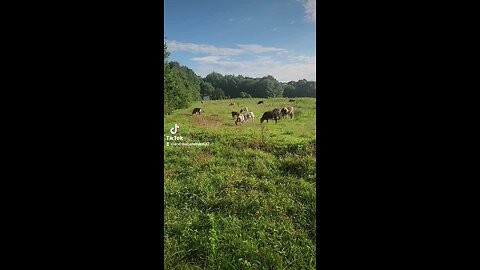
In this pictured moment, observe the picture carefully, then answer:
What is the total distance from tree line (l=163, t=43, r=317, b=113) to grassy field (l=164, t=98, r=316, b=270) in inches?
2.0

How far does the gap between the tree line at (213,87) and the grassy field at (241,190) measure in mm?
51

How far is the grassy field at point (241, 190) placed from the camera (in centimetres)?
137

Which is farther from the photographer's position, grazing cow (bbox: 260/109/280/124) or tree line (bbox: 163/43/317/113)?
grazing cow (bbox: 260/109/280/124)

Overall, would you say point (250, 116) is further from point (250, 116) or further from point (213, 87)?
point (213, 87)

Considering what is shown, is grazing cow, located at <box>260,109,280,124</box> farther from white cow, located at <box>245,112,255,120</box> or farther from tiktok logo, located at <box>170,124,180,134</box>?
tiktok logo, located at <box>170,124,180,134</box>

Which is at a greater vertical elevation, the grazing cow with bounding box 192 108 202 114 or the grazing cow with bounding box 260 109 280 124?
the grazing cow with bounding box 192 108 202 114

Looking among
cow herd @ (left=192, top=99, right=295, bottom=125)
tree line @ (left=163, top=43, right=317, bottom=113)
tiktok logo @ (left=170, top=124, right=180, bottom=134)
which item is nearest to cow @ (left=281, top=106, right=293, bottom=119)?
cow herd @ (left=192, top=99, right=295, bottom=125)

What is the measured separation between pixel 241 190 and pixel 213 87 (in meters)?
0.65

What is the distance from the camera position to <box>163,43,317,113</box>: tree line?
1549 mm
